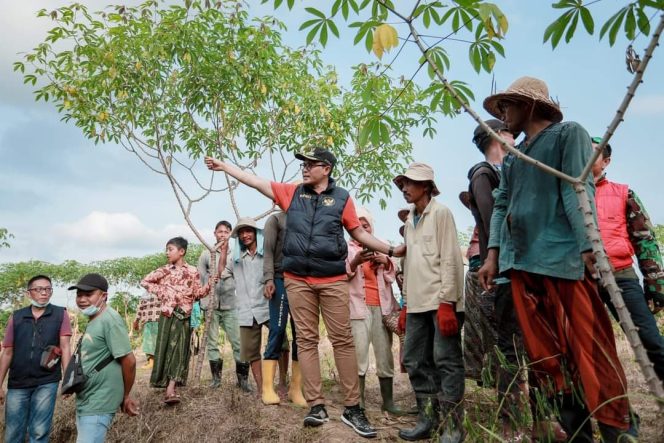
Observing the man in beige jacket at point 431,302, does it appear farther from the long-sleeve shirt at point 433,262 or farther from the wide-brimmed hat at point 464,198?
the wide-brimmed hat at point 464,198

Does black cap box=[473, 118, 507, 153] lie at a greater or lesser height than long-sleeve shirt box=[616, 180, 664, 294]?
greater

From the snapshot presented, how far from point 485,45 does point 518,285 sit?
3.74ft

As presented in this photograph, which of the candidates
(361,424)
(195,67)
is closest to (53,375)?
(361,424)

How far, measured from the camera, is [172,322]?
17.6 feet

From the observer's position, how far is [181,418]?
5.07 meters

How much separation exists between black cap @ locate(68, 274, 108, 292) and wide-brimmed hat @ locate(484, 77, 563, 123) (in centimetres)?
329

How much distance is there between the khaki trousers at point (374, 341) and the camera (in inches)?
196

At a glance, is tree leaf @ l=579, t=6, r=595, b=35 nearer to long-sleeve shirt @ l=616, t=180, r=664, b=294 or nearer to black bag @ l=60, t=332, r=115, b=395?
long-sleeve shirt @ l=616, t=180, r=664, b=294

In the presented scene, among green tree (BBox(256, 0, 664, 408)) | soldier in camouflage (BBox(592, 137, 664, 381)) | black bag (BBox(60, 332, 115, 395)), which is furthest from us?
black bag (BBox(60, 332, 115, 395))

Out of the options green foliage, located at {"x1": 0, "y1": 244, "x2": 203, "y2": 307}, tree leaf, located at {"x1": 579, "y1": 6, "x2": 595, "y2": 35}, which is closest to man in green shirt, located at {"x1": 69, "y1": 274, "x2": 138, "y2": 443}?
tree leaf, located at {"x1": 579, "y1": 6, "x2": 595, "y2": 35}

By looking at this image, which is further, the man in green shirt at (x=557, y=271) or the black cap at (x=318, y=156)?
the black cap at (x=318, y=156)

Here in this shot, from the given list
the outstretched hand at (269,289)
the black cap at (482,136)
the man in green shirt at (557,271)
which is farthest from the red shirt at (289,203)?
the man in green shirt at (557,271)

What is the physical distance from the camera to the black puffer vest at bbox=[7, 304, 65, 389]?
5.41m

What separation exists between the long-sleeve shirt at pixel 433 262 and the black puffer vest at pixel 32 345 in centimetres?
392
